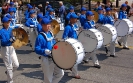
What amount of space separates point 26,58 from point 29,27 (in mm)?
1257

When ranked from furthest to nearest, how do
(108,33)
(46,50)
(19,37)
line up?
(108,33)
(19,37)
(46,50)

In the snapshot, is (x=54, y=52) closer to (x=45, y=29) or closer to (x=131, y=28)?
(x=45, y=29)

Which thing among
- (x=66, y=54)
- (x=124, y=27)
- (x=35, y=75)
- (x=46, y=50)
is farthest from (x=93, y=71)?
(x=46, y=50)

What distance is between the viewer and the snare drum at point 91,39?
736cm

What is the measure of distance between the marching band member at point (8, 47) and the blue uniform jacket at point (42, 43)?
1348 millimetres

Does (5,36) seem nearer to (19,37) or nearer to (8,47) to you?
(8,47)

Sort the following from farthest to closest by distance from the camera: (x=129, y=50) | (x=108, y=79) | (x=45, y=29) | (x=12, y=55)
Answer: (x=129, y=50), (x=108, y=79), (x=12, y=55), (x=45, y=29)

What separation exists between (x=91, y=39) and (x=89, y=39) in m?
0.08

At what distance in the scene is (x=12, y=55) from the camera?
21.7 ft

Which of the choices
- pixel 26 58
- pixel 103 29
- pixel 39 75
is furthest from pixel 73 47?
pixel 26 58

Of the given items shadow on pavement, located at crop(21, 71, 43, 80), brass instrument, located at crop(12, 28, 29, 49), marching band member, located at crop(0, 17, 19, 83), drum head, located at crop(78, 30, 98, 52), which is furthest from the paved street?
brass instrument, located at crop(12, 28, 29, 49)

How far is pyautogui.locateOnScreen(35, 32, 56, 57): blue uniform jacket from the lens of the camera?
529cm

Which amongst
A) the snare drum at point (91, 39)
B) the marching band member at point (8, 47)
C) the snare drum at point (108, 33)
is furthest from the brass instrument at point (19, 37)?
the snare drum at point (108, 33)

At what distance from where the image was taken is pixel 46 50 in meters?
5.26
